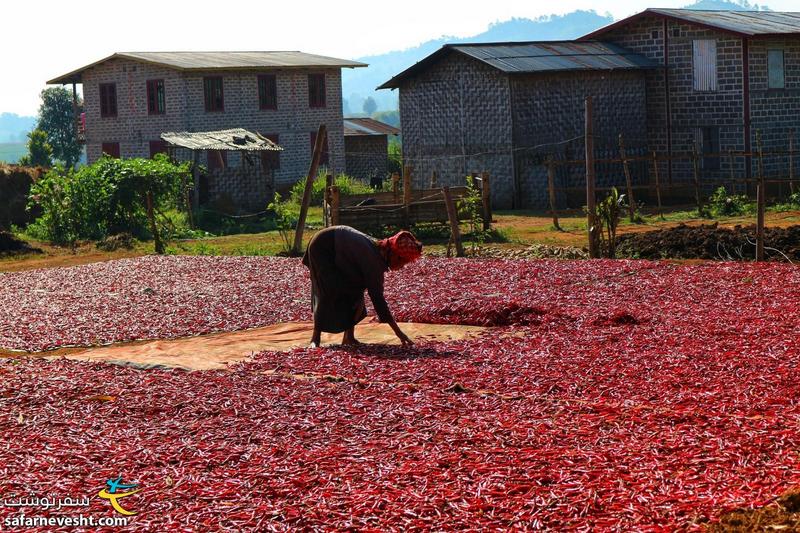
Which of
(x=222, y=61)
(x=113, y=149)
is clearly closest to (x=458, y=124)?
(x=222, y=61)

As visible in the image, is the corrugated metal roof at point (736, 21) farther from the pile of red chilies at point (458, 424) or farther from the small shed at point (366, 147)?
the pile of red chilies at point (458, 424)

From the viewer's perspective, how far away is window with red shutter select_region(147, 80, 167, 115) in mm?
43656

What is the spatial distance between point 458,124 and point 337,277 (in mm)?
24965

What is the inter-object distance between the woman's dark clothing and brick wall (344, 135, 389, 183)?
34492 millimetres

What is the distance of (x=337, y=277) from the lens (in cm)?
1199

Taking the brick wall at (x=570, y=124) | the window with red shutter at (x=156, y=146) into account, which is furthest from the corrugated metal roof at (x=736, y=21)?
the window with red shutter at (x=156, y=146)

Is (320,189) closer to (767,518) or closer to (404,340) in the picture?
(404,340)

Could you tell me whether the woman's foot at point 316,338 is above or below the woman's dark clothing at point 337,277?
below

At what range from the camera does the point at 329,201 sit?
25.1m

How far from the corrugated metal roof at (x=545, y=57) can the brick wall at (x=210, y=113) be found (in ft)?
25.9

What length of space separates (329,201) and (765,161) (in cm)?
1741

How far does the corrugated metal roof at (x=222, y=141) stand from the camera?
35.5m

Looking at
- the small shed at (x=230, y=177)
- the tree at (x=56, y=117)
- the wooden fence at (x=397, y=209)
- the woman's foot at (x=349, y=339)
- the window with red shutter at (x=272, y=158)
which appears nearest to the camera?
the woman's foot at (x=349, y=339)

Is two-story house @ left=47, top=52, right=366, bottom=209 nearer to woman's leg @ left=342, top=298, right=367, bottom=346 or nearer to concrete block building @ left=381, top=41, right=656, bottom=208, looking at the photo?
concrete block building @ left=381, top=41, right=656, bottom=208
